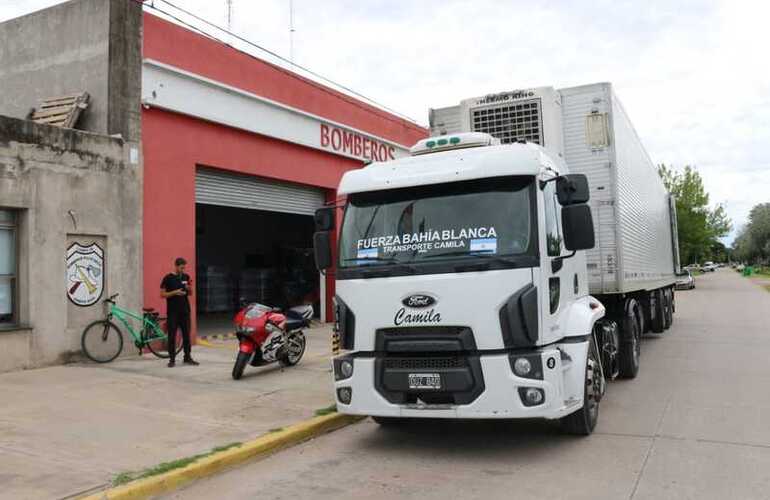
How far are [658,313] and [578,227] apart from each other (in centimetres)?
1048

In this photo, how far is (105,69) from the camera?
11547mm

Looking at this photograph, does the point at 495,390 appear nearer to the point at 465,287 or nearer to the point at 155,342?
the point at 465,287

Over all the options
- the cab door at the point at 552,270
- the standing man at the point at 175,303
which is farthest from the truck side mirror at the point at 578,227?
the standing man at the point at 175,303

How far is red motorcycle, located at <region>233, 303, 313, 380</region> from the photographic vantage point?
950cm

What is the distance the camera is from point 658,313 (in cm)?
1515

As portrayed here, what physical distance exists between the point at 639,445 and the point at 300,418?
11.6 ft

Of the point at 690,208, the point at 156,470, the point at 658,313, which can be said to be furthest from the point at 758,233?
the point at 156,470

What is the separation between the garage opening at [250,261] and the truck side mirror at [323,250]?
1093 centimetres

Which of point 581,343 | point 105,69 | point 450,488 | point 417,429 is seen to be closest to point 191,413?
point 417,429

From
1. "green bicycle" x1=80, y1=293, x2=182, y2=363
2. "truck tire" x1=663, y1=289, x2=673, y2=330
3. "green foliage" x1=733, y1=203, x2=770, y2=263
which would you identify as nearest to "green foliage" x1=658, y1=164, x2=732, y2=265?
"truck tire" x1=663, y1=289, x2=673, y2=330

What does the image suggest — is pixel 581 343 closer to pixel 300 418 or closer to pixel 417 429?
pixel 417 429

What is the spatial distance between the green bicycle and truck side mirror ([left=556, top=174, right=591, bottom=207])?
8.12 meters

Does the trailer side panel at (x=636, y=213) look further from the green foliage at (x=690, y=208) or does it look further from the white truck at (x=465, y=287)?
the green foliage at (x=690, y=208)

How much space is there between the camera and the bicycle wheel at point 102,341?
35.1ft
